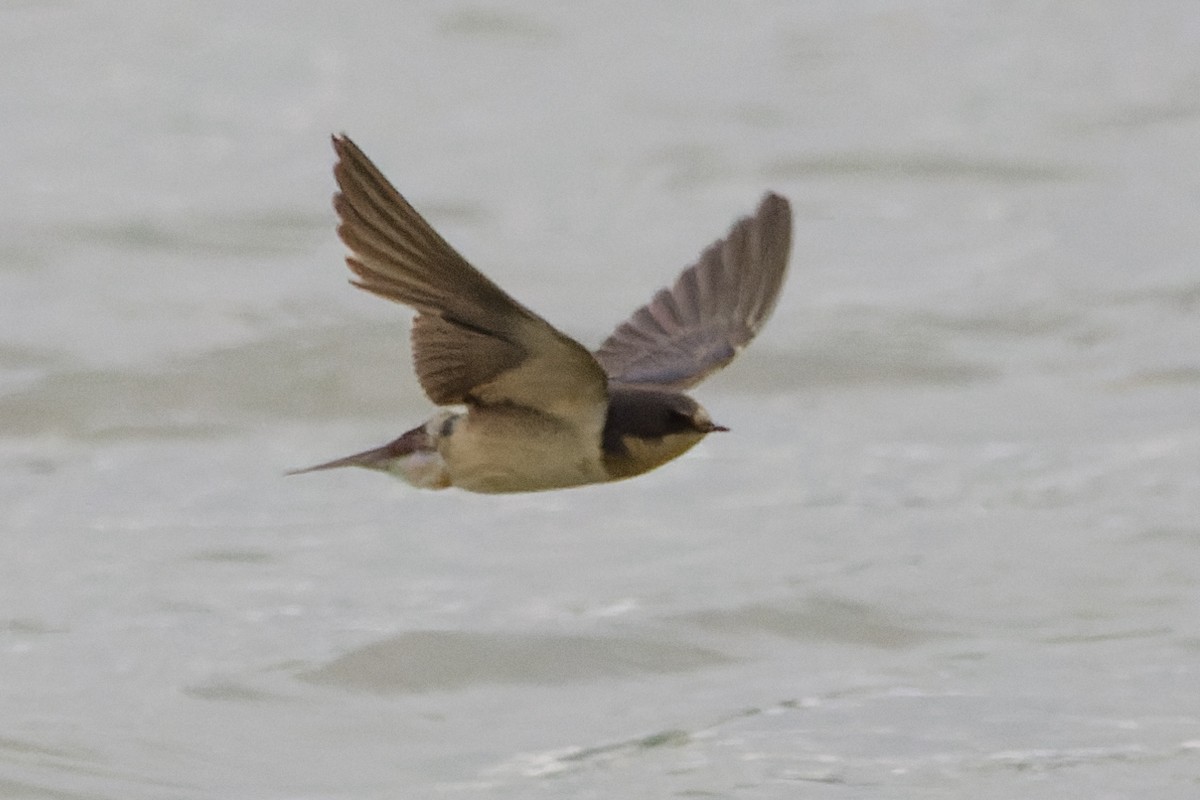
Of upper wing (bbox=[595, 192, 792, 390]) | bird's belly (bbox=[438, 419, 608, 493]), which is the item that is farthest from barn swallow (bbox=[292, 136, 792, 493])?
upper wing (bbox=[595, 192, 792, 390])

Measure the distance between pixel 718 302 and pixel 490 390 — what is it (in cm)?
98

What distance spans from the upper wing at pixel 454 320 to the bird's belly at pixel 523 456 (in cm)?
3

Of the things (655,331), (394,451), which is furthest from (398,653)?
(394,451)

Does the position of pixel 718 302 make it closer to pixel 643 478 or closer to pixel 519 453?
pixel 519 453

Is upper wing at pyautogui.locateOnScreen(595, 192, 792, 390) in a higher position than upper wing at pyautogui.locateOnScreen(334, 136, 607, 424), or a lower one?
higher

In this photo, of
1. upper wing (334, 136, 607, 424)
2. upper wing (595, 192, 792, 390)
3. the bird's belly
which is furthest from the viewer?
upper wing (595, 192, 792, 390)

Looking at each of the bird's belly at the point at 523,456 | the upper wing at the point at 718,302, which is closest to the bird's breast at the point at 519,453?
the bird's belly at the point at 523,456

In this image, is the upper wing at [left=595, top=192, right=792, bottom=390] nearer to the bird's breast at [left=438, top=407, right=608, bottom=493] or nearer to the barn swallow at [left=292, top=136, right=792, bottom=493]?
the barn swallow at [left=292, top=136, right=792, bottom=493]

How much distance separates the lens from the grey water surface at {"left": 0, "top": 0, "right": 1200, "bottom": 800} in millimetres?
5570

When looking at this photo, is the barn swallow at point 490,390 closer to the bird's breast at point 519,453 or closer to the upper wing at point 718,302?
the bird's breast at point 519,453

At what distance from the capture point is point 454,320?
379 centimetres

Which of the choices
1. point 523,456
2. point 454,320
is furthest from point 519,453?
point 454,320

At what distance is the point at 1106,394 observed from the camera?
7832 millimetres

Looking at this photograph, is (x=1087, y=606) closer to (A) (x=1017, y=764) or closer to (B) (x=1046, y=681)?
(B) (x=1046, y=681)
